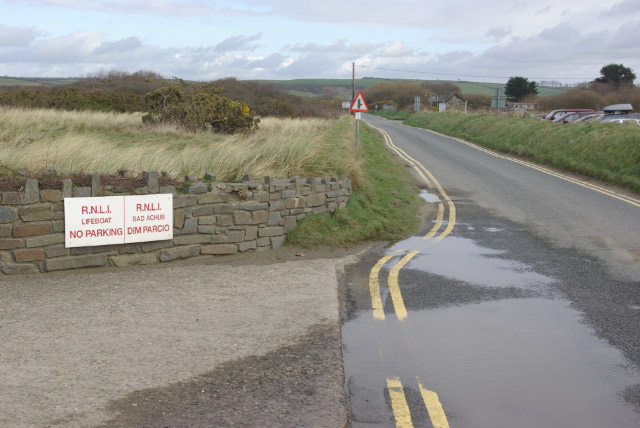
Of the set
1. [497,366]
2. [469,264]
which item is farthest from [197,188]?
[497,366]

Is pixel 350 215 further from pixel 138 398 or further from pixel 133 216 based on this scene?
pixel 138 398

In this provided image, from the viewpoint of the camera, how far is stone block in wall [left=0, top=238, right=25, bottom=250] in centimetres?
805

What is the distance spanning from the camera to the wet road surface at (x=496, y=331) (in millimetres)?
4594

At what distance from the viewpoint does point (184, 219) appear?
933cm

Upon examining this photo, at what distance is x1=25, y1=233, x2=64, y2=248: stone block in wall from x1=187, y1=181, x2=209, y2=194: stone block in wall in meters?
1.92

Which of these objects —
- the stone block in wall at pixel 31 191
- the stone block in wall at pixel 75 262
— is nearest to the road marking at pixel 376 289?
the stone block in wall at pixel 75 262

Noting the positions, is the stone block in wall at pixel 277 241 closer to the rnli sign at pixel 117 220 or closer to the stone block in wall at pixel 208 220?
the stone block in wall at pixel 208 220

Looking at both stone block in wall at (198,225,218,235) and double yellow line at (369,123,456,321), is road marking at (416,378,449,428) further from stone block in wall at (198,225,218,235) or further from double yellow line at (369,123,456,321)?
stone block in wall at (198,225,218,235)

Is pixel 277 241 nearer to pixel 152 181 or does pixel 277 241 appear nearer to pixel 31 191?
pixel 152 181

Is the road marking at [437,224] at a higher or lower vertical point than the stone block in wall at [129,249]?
lower

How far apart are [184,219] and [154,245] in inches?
23.3

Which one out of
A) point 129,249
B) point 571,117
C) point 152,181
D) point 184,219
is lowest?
point 129,249

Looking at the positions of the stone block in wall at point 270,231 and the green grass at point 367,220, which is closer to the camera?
the stone block in wall at point 270,231

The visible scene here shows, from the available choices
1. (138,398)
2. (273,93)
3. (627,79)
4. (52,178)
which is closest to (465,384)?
(138,398)
